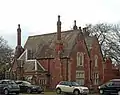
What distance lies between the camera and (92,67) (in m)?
65.9

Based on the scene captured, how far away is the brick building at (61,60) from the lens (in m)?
60.3

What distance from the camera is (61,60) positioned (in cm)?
6006

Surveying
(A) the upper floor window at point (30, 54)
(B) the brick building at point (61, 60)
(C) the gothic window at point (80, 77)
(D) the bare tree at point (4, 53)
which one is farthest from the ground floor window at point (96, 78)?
(D) the bare tree at point (4, 53)

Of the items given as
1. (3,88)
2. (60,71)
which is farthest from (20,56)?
(3,88)

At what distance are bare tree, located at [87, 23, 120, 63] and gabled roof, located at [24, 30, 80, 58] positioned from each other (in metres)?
14.0

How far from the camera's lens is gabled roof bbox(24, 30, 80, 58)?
62056mm

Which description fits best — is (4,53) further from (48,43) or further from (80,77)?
(80,77)

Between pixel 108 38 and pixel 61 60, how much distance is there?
21236mm

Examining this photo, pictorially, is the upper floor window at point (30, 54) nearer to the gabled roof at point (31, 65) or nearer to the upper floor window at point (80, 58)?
the gabled roof at point (31, 65)

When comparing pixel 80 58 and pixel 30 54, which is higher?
pixel 30 54

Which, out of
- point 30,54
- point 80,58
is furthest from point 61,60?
point 30,54

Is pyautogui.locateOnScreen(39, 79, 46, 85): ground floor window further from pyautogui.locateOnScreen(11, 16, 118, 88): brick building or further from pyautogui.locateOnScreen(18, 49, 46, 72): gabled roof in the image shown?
pyautogui.locateOnScreen(18, 49, 46, 72): gabled roof

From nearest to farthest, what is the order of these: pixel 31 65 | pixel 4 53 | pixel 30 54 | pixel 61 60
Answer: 1. pixel 61 60
2. pixel 31 65
3. pixel 30 54
4. pixel 4 53

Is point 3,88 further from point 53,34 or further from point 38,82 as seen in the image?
point 53,34
